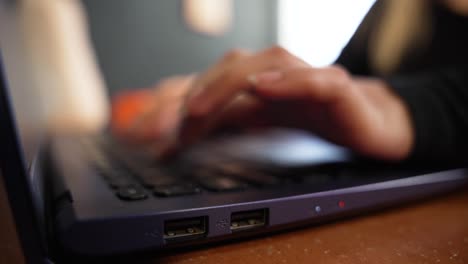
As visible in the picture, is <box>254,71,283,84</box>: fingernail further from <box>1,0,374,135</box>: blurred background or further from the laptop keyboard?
<box>1,0,374,135</box>: blurred background

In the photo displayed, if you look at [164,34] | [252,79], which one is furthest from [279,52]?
[164,34]

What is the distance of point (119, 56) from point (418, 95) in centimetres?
110

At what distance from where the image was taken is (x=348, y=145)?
37cm

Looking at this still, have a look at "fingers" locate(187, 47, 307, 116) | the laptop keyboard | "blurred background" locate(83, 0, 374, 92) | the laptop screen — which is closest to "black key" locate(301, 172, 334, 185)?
the laptop keyboard

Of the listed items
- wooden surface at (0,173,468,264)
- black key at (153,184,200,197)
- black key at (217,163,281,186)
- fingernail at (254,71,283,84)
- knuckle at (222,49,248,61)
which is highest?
knuckle at (222,49,248,61)

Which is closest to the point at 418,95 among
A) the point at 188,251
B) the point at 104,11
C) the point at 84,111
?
the point at 188,251

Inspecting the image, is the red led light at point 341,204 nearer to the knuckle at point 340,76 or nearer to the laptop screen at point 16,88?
the knuckle at point 340,76

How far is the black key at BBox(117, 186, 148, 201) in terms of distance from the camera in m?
0.24

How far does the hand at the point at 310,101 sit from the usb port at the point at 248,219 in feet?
0.37

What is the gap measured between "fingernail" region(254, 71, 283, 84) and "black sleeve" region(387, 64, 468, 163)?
171 mm

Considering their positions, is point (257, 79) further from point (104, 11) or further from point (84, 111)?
point (104, 11)

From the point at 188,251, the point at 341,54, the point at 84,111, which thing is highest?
the point at 341,54

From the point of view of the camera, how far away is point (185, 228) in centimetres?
23

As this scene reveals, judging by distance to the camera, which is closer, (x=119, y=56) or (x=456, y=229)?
(x=456, y=229)
